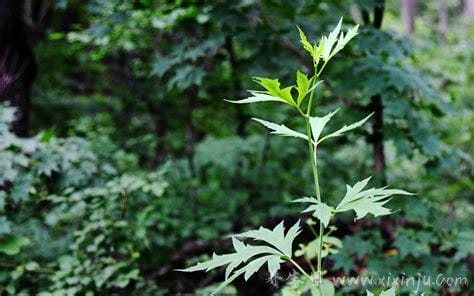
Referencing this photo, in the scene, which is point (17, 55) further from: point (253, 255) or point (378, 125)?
point (253, 255)

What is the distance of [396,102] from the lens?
8.16ft

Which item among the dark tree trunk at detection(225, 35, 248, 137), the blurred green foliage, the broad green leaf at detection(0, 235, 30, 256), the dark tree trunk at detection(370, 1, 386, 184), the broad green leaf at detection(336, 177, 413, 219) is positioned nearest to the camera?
the broad green leaf at detection(336, 177, 413, 219)

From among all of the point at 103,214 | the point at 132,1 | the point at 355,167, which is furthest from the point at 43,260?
the point at 355,167

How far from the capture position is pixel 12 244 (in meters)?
2.30

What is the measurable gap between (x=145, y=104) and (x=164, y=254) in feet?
5.49

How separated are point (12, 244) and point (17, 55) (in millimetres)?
1820

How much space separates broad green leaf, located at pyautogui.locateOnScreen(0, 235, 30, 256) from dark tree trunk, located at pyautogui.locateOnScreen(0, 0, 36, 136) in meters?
1.23

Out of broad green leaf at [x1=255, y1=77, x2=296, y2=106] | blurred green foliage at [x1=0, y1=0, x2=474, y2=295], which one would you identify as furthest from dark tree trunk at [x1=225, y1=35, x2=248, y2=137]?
broad green leaf at [x1=255, y1=77, x2=296, y2=106]

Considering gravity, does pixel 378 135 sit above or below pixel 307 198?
below

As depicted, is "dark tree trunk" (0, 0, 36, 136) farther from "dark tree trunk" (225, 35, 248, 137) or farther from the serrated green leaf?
the serrated green leaf

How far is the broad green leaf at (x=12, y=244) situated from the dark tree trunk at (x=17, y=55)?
1233 mm

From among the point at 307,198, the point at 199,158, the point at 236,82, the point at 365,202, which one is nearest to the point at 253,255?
the point at 307,198

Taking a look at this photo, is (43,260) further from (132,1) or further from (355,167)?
(355,167)

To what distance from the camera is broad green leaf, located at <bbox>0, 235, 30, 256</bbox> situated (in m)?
2.25
